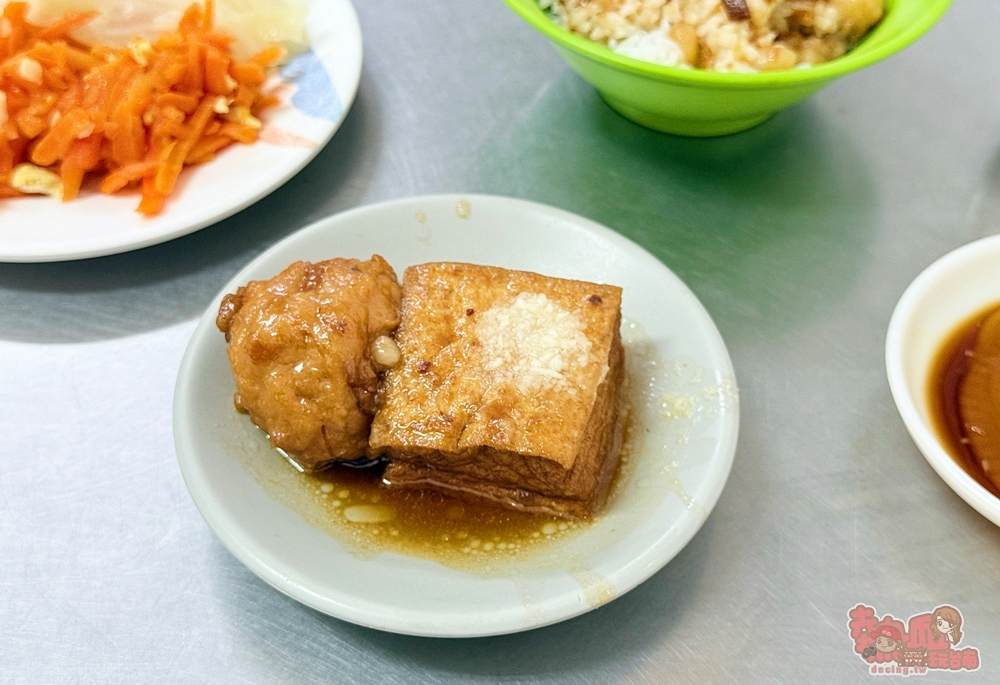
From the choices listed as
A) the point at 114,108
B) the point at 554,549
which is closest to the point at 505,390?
the point at 554,549

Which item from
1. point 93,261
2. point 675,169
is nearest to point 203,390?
point 93,261

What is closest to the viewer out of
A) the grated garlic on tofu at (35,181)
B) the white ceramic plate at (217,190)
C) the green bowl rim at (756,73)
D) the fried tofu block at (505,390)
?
the fried tofu block at (505,390)

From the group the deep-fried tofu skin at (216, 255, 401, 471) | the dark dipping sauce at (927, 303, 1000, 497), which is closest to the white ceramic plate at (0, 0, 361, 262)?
the deep-fried tofu skin at (216, 255, 401, 471)

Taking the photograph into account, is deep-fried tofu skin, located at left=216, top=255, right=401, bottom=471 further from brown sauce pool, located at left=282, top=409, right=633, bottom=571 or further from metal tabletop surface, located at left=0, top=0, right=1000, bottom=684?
metal tabletop surface, located at left=0, top=0, right=1000, bottom=684

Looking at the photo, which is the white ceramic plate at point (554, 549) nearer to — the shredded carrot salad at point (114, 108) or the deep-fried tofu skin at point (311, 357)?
the deep-fried tofu skin at point (311, 357)

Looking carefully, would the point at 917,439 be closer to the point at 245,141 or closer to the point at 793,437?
the point at 793,437

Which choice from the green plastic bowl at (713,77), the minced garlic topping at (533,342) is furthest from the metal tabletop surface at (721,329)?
the minced garlic topping at (533,342)
